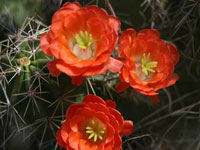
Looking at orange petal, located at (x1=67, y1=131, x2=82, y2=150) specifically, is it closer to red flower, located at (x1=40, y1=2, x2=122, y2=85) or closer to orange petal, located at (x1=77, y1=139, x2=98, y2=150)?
orange petal, located at (x1=77, y1=139, x2=98, y2=150)

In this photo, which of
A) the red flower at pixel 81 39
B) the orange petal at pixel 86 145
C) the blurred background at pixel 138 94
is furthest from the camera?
the blurred background at pixel 138 94

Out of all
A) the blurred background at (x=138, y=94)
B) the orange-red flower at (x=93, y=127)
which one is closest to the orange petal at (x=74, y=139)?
the orange-red flower at (x=93, y=127)

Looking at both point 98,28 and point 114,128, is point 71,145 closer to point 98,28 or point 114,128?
point 114,128

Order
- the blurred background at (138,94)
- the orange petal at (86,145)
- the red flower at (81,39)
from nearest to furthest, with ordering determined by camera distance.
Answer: the red flower at (81,39)
the orange petal at (86,145)
the blurred background at (138,94)

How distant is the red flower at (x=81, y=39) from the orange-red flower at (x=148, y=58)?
3.9 inches

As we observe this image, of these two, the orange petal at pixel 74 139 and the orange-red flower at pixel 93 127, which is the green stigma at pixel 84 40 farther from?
the orange petal at pixel 74 139

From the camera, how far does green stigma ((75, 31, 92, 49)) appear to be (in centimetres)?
105

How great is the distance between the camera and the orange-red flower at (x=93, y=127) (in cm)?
102

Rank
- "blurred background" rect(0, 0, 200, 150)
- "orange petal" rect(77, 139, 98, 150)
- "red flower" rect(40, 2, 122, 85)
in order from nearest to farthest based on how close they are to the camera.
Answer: "red flower" rect(40, 2, 122, 85)
"orange petal" rect(77, 139, 98, 150)
"blurred background" rect(0, 0, 200, 150)

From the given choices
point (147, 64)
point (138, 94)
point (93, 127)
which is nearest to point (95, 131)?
point (93, 127)

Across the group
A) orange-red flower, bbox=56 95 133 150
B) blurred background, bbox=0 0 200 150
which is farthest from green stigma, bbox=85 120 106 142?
blurred background, bbox=0 0 200 150

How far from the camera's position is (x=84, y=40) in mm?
1076

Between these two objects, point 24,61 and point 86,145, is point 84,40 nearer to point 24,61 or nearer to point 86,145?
point 24,61

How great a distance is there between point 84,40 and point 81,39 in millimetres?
12
